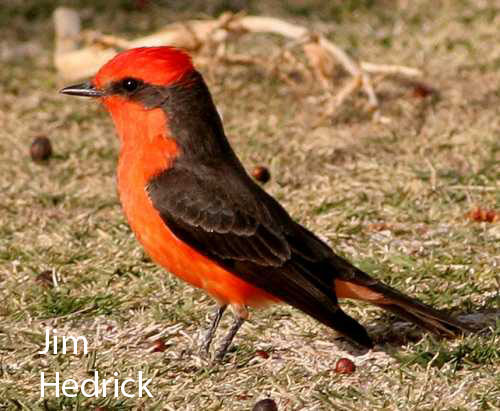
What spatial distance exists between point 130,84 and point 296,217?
1.89m

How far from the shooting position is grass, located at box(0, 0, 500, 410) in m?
5.49

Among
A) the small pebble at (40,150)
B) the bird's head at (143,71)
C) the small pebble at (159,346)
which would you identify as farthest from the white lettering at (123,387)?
the small pebble at (40,150)

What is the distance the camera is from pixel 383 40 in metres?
10.8

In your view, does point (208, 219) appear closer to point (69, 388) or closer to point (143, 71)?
point (143, 71)

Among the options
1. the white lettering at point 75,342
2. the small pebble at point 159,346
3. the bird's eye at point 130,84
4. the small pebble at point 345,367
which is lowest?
the small pebble at point 159,346

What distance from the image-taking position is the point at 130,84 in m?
6.04

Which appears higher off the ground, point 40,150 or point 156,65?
point 156,65

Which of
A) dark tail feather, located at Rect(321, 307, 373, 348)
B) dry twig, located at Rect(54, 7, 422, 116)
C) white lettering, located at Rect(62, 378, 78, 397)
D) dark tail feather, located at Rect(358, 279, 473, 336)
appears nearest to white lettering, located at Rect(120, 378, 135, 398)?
white lettering, located at Rect(62, 378, 78, 397)

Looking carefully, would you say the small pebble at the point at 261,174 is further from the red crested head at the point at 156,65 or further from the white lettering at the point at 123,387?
the white lettering at the point at 123,387

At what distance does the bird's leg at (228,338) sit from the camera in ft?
18.9

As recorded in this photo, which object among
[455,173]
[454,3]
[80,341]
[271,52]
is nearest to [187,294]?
[80,341]

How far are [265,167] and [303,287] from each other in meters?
2.86

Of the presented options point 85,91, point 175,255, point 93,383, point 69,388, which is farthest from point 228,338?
point 85,91

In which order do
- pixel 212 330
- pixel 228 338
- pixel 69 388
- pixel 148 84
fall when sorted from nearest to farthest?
pixel 69 388, pixel 228 338, pixel 212 330, pixel 148 84
